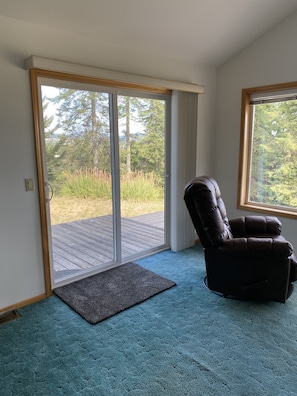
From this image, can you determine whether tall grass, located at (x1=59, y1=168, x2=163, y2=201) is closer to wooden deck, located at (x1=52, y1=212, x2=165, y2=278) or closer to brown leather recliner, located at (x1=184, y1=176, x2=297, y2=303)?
wooden deck, located at (x1=52, y1=212, x2=165, y2=278)

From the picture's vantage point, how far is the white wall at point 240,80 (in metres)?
3.30

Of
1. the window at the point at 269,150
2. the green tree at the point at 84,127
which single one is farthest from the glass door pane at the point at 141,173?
the window at the point at 269,150

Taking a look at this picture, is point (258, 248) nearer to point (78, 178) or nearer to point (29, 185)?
point (78, 178)

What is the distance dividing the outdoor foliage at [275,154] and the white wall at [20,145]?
1.97 m

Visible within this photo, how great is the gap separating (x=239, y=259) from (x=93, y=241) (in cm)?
157

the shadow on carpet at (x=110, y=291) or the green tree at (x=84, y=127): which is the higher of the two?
the green tree at (x=84, y=127)

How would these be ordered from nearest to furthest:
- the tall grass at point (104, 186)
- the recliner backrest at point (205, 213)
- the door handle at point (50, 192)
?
the recliner backrest at point (205, 213), the door handle at point (50, 192), the tall grass at point (104, 186)

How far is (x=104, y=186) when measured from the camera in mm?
3223

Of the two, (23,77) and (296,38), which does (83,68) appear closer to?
(23,77)

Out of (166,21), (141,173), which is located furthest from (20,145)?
(166,21)

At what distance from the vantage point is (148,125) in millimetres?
3543

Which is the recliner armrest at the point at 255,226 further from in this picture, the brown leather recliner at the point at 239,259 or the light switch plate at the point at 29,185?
the light switch plate at the point at 29,185

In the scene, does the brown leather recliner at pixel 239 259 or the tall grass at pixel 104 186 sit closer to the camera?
the brown leather recliner at pixel 239 259

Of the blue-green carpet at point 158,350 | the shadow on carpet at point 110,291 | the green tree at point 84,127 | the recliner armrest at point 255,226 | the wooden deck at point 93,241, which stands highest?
the green tree at point 84,127
